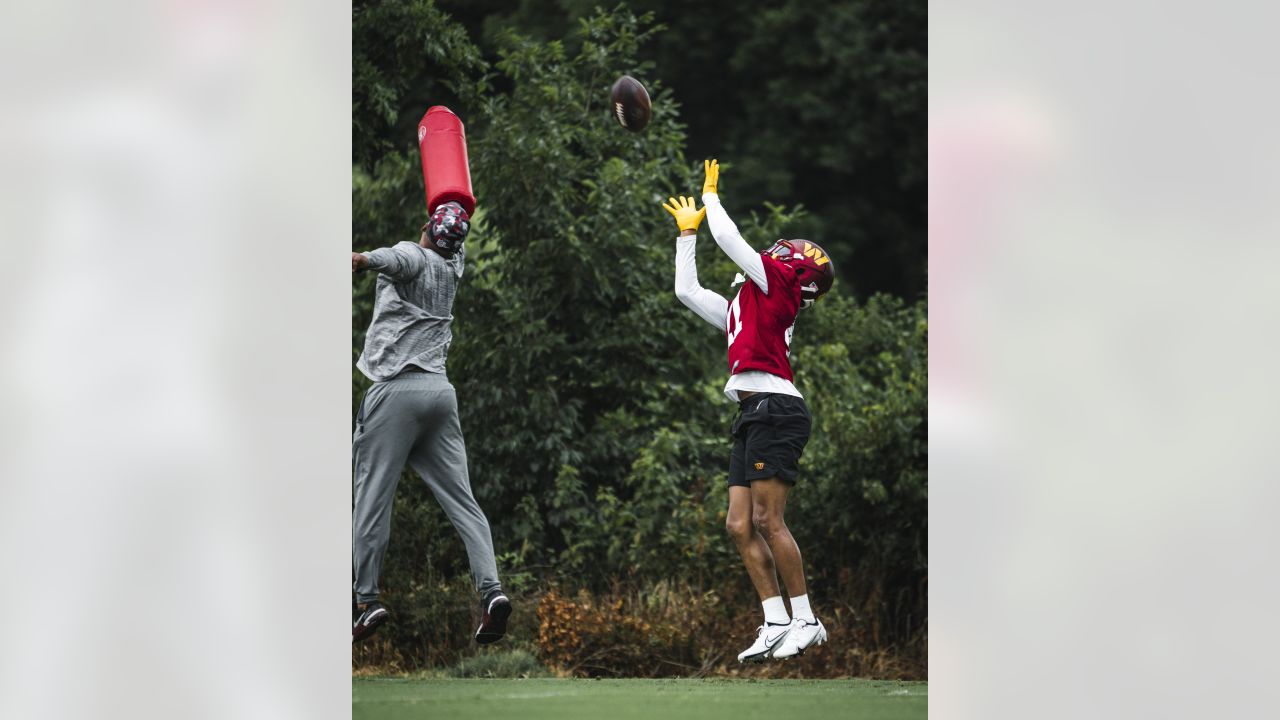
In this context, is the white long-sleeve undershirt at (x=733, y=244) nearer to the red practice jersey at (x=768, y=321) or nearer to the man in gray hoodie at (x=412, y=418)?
the red practice jersey at (x=768, y=321)

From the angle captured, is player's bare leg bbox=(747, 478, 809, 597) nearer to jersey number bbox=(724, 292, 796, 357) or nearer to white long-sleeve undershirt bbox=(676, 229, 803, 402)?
white long-sleeve undershirt bbox=(676, 229, 803, 402)

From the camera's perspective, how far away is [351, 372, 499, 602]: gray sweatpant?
792 cm

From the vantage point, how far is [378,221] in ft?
45.4

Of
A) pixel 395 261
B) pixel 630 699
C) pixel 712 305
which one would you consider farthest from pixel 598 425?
pixel 395 261

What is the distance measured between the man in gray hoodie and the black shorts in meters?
1.35

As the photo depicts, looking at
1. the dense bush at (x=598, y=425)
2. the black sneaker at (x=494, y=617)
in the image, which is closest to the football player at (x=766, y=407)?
the black sneaker at (x=494, y=617)

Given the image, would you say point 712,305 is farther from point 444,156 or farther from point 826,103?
point 826,103

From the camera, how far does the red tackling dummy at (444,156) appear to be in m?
8.17

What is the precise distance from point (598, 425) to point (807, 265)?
552 centimetres

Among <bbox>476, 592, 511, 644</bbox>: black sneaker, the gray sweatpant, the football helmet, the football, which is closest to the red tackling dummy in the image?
the football

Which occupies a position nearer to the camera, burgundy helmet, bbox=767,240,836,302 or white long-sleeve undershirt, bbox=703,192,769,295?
white long-sleeve undershirt, bbox=703,192,769,295

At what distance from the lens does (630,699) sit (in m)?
9.34
